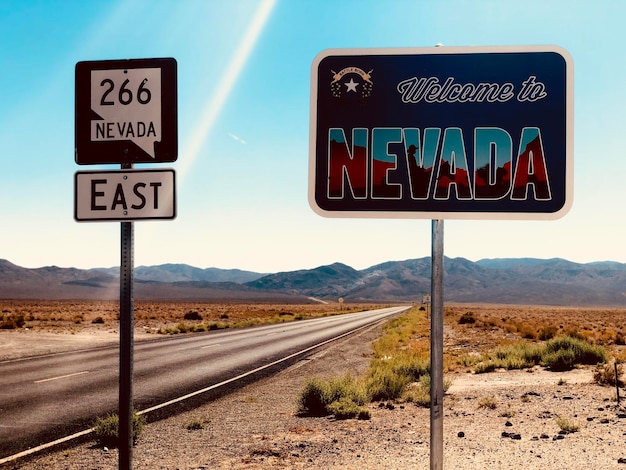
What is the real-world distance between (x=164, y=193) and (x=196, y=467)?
173 inches

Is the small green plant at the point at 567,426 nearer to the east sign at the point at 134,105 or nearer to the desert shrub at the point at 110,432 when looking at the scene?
the desert shrub at the point at 110,432

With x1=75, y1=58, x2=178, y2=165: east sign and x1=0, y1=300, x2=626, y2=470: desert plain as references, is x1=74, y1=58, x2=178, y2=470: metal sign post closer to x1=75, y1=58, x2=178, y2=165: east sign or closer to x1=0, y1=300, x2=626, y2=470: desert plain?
x1=75, y1=58, x2=178, y2=165: east sign

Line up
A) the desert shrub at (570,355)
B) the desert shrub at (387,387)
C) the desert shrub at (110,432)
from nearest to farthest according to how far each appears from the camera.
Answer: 1. the desert shrub at (110,432)
2. the desert shrub at (387,387)
3. the desert shrub at (570,355)

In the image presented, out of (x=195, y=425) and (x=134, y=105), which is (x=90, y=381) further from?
(x=134, y=105)

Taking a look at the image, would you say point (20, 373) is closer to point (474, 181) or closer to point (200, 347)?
point (200, 347)

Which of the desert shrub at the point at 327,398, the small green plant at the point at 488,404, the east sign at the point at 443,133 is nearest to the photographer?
the east sign at the point at 443,133

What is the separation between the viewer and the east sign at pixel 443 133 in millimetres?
3293

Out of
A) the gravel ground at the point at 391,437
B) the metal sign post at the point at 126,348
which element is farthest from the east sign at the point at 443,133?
the gravel ground at the point at 391,437

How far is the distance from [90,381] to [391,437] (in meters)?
9.18

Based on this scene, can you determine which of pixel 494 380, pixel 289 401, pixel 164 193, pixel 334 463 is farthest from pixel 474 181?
pixel 494 380

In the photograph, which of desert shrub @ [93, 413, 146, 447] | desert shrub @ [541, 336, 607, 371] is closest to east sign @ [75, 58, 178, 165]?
desert shrub @ [93, 413, 146, 447]

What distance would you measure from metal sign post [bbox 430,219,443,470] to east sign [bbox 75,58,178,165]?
7.20 feet

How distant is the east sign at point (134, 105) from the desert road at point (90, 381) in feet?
19.7

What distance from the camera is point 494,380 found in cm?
1448
